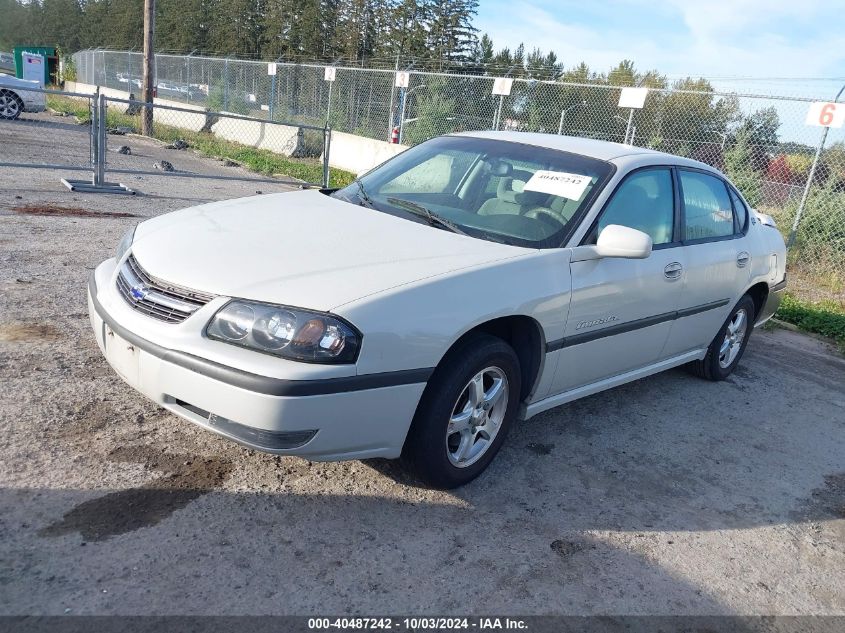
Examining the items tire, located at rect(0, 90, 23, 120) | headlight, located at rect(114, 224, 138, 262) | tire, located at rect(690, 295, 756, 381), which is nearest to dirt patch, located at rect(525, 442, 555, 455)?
tire, located at rect(690, 295, 756, 381)

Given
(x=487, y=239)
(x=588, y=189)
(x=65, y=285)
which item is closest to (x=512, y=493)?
(x=487, y=239)

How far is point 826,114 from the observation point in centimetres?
923

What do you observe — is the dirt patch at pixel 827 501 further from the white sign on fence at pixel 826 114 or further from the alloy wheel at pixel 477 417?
the white sign on fence at pixel 826 114

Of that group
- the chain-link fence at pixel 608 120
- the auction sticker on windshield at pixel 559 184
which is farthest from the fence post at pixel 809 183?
the auction sticker on windshield at pixel 559 184

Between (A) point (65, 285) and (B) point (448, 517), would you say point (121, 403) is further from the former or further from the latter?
(A) point (65, 285)

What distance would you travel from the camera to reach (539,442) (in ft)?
13.0

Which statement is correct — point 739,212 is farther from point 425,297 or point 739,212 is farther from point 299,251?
point 299,251

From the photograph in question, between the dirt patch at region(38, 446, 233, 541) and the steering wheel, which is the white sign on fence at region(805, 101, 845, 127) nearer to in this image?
the steering wheel

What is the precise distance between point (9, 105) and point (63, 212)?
1291 centimetres

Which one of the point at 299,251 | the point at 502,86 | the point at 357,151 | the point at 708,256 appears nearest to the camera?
the point at 299,251

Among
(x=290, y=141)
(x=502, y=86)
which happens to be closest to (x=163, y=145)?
(x=290, y=141)

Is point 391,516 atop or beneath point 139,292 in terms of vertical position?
beneath

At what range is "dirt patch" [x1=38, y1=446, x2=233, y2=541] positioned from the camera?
8.67 ft

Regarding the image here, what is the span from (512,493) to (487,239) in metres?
1.24
